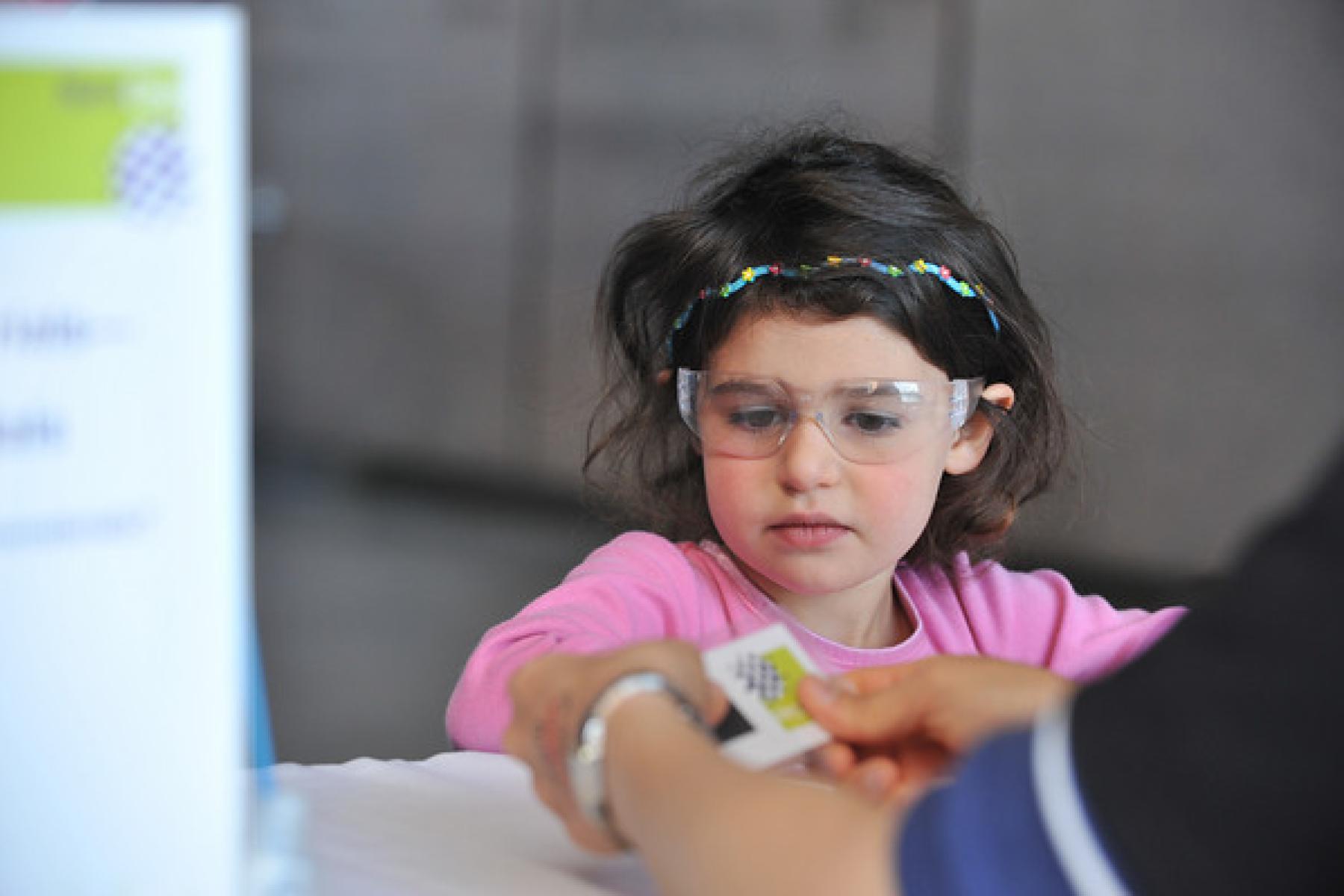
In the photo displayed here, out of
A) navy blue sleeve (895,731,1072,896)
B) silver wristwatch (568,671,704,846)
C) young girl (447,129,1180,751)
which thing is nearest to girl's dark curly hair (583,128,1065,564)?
young girl (447,129,1180,751)

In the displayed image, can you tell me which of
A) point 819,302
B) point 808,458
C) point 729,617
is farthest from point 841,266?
point 729,617

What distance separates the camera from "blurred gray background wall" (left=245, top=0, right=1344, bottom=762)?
2957 mm

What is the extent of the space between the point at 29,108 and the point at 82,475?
11 cm

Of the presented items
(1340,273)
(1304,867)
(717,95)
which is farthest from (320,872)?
(717,95)

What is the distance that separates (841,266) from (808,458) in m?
0.15

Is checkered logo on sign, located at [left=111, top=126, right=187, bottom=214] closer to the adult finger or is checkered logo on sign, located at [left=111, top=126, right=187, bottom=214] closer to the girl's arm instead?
the girl's arm

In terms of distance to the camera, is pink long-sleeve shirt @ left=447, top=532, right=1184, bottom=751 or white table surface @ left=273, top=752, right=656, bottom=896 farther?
pink long-sleeve shirt @ left=447, top=532, right=1184, bottom=751

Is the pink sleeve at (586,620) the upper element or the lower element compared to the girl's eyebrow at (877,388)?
lower

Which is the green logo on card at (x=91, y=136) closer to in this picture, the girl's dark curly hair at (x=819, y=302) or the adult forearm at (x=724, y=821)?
the adult forearm at (x=724, y=821)

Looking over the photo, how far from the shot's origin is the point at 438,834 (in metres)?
0.85

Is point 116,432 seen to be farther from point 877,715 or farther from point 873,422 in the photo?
point 873,422

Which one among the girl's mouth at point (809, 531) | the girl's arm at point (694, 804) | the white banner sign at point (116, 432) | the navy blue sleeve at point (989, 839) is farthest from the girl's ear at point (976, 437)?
the white banner sign at point (116, 432)

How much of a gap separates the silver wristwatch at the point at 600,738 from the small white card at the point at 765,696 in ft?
0.11

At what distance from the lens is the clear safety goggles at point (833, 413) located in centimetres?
109
